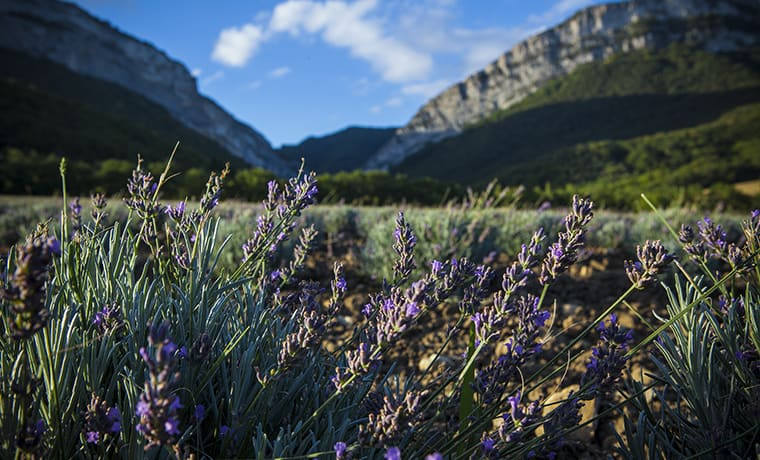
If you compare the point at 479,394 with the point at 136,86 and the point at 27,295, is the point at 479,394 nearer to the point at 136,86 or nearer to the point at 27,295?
the point at 27,295

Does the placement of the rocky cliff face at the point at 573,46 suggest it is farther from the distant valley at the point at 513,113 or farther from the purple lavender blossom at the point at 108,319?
the purple lavender blossom at the point at 108,319

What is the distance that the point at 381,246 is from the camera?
3.92 metres

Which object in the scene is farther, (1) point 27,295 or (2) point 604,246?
(2) point 604,246

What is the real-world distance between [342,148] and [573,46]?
77.6 meters

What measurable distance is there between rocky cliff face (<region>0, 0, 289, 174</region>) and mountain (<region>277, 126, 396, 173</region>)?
58.4 ft

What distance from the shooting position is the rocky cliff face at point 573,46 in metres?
89.6

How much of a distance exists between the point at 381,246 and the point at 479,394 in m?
2.82

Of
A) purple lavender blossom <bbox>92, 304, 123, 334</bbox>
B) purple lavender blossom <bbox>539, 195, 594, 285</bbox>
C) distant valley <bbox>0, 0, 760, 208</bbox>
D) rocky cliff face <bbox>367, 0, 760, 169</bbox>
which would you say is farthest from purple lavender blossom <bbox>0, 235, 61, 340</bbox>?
rocky cliff face <bbox>367, 0, 760, 169</bbox>

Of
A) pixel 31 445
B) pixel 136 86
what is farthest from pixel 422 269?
pixel 136 86

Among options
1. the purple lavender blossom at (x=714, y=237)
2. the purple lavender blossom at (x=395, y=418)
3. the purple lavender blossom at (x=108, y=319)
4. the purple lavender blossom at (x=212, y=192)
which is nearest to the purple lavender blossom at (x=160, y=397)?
the purple lavender blossom at (x=395, y=418)

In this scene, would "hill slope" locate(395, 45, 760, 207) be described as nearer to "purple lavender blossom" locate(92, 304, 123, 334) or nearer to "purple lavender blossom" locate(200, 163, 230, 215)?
"purple lavender blossom" locate(200, 163, 230, 215)

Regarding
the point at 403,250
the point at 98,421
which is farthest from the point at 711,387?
the point at 98,421

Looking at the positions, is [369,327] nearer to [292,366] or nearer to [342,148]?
[292,366]

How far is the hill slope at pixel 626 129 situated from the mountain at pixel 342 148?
1175 inches
